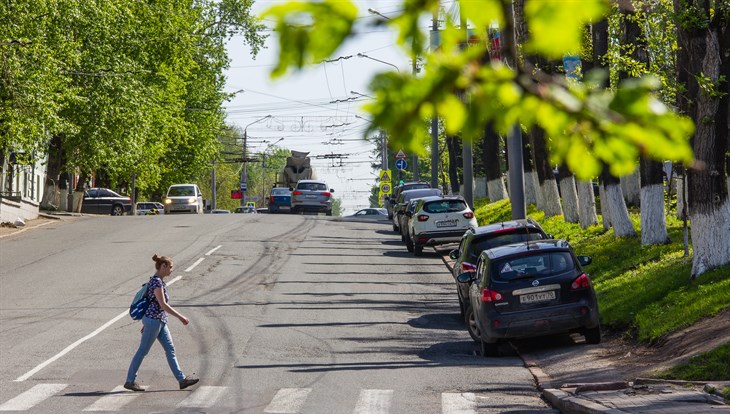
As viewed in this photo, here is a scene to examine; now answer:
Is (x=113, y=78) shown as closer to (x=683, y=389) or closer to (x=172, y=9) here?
(x=172, y=9)

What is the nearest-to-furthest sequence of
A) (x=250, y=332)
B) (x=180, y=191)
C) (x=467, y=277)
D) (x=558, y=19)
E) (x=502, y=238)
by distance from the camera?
(x=558, y=19) < (x=467, y=277) < (x=250, y=332) < (x=502, y=238) < (x=180, y=191)

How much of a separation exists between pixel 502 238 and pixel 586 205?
11.2 m

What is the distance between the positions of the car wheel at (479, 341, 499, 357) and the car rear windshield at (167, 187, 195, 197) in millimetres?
52996

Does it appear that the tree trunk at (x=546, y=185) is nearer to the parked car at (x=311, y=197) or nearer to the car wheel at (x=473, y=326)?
the car wheel at (x=473, y=326)

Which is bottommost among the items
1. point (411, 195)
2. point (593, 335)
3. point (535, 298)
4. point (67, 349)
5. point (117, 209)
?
point (593, 335)

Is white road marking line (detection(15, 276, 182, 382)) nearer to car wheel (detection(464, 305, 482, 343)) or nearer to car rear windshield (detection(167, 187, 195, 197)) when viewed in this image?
car wheel (detection(464, 305, 482, 343))

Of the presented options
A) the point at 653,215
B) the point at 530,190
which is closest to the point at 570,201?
the point at 653,215

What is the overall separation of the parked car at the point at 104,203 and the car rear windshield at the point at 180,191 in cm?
417

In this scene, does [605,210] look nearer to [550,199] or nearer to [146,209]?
[550,199]

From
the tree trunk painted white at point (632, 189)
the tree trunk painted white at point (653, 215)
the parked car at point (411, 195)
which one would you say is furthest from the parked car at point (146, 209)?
the tree trunk painted white at point (653, 215)

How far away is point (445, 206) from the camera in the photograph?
Result: 36156mm

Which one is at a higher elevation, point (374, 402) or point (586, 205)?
point (586, 205)

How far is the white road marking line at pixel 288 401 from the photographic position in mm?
12489

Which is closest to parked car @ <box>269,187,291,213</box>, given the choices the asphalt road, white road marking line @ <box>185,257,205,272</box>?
the asphalt road
